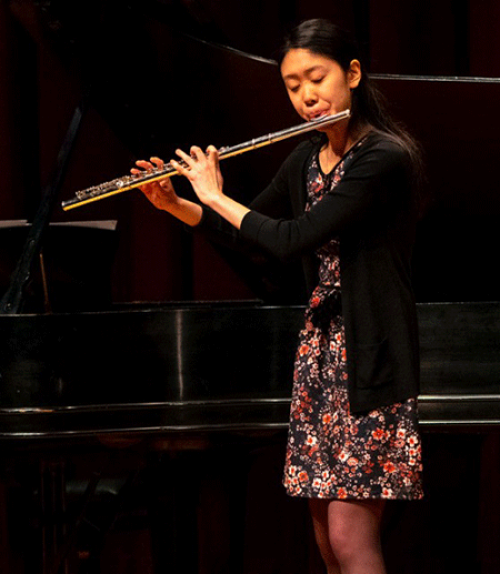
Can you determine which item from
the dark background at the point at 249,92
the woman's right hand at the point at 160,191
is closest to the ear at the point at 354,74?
the woman's right hand at the point at 160,191

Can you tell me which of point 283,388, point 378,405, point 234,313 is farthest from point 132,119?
point 378,405

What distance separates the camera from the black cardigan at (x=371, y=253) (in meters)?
1.46

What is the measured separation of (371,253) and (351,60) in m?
0.33

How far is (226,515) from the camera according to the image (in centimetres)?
244

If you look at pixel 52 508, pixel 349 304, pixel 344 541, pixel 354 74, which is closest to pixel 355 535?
pixel 344 541

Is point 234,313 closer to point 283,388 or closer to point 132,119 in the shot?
point 283,388

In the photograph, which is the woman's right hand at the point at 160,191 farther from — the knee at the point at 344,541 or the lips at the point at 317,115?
the knee at the point at 344,541

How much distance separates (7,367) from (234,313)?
51cm

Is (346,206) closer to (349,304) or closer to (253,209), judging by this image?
(349,304)

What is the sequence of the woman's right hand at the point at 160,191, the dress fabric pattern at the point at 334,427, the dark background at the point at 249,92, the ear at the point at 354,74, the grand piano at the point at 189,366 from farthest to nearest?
the dark background at the point at 249,92 < the grand piano at the point at 189,366 < the woman's right hand at the point at 160,191 < the ear at the point at 354,74 < the dress fabric pattern at the point at 334,427

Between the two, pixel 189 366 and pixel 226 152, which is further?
pixel 189 366

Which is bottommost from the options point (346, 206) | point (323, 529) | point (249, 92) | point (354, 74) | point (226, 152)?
point (323, 529)

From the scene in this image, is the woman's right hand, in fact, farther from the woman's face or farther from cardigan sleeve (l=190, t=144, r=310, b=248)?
the woman's face

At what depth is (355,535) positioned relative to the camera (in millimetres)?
1476
